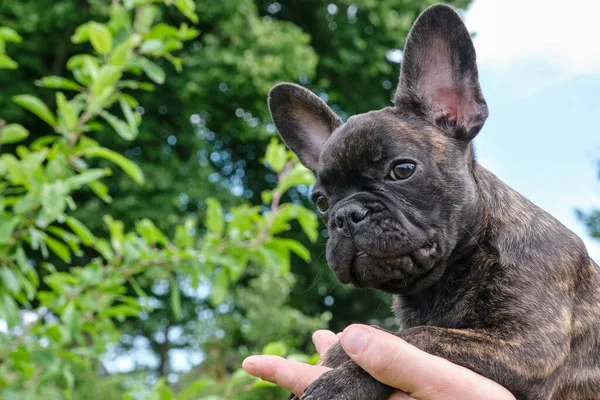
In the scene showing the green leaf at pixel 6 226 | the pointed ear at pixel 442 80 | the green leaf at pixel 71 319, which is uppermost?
the pointed ear at pixel 442 80

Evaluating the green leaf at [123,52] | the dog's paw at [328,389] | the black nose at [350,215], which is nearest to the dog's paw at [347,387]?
the dog's paw at [328,389]

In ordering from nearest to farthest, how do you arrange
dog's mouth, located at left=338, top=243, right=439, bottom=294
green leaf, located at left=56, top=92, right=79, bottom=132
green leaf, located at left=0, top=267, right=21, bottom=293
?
dog's mouth, located at left=338, top=243, right=439, bottom=294 → green leaf, located at left=0, top=267, right=21, bottom=293 → green leaf, located at left=56, top=92, right=79, bottom=132

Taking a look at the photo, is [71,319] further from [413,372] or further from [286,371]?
[413,372]

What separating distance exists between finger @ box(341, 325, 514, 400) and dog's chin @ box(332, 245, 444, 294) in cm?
33

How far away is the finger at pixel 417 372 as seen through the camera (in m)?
2.62

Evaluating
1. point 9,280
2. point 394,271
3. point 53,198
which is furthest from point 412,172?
point 9,280

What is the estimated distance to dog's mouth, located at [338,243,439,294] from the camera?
294 cm

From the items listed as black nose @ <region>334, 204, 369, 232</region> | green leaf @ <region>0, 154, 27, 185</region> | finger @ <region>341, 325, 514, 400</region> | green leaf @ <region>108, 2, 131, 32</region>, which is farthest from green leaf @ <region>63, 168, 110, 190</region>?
finger @ <region>341, 325, 514, 400</region>

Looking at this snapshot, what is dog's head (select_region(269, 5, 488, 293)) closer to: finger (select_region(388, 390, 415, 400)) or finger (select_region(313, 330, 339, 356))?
finger (select_region(388, 390, 415, 400))

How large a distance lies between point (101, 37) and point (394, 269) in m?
2.65

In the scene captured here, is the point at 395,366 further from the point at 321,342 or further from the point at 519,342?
the point at 321,342

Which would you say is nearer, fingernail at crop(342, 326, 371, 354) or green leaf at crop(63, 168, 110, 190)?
fingernail at crop(342, 326, 371, 354)

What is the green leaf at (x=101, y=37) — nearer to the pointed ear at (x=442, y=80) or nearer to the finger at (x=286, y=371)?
the pointed ear at (x=442, y=80)

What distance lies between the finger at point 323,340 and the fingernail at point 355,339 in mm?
769
